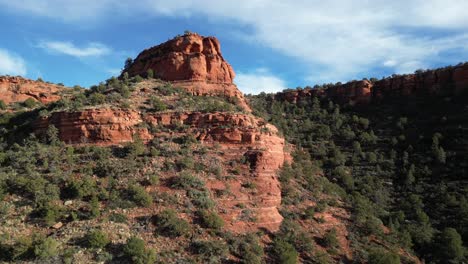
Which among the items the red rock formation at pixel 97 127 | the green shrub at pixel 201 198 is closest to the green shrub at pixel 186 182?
the green shrub at pixel 201 198

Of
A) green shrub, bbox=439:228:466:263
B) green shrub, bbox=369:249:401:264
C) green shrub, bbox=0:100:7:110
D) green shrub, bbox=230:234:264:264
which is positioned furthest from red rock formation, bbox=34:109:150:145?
green shrub, bbox=439:228:466:263

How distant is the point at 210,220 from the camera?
72.2ft

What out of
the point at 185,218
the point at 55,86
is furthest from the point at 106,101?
the point at 55,86

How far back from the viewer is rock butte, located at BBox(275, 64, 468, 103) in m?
45.0

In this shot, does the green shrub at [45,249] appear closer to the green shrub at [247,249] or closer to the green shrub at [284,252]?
the green shrub at [247,249]

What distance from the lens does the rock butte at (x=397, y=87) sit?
148ft

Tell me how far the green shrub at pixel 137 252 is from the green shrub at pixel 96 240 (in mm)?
1040

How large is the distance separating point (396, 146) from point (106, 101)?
29.3m

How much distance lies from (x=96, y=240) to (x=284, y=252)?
1010 centimetres

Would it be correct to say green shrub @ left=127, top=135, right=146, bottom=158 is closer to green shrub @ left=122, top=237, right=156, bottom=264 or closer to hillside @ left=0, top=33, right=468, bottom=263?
hillside @ left=0, top=33, right=468, bottom=263

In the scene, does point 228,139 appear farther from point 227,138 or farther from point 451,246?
point 451,246

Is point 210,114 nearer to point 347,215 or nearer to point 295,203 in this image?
point 295,203

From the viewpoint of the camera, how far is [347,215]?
2889 centimetres

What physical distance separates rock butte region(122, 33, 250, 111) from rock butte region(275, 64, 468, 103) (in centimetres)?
1685
